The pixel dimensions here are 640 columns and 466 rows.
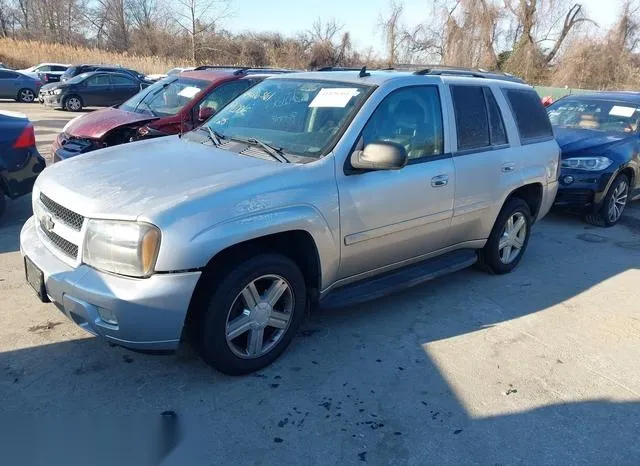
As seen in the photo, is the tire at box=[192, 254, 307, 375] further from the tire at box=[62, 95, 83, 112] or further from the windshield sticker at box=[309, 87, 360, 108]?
the tire at box=[62, 95, 83, 112]

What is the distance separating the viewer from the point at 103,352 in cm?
352

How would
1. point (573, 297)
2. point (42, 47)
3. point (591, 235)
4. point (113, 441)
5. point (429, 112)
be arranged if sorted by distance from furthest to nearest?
1. point (42, 47)
2. point (591, 235)
3. point (573, 297)
4. point (429, 112)
5. point (113, 441)

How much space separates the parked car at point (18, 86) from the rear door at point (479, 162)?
21.3 m

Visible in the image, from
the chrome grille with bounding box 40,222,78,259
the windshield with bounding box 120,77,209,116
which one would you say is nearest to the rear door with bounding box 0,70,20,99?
the windshield with bounding box 120,77,209,116

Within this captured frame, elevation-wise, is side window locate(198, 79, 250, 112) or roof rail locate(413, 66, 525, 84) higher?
roof rail locate(413, 66, 525, 84)

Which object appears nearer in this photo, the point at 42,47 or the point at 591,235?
the point at 591,235

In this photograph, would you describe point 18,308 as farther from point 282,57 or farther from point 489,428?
point 282,57

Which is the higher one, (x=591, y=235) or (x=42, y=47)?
(x=42, y=47)

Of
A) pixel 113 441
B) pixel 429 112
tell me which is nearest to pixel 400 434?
pixel 113 441

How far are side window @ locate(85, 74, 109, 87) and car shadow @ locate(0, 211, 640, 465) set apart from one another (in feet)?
57.6

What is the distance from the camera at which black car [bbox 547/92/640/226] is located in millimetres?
7262

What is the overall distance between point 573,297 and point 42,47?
37641mm

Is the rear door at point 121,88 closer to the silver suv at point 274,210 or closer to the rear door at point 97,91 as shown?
the rear door at point 97,91

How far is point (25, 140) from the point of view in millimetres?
5754
